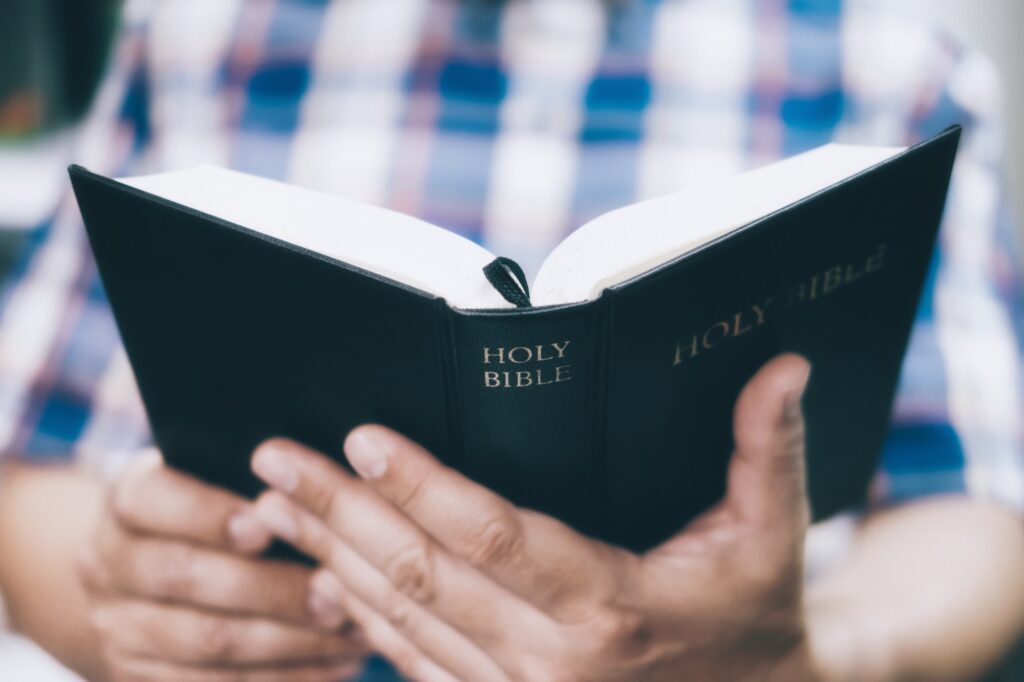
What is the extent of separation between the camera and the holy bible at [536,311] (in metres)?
0.39

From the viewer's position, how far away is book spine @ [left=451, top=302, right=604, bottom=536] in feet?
1.22

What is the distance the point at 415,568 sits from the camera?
481 mm

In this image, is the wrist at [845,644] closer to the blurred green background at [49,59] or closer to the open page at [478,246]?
the open page at [478,246]

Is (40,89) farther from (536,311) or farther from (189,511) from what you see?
(536,311)

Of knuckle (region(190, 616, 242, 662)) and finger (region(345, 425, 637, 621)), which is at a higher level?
finger (region(345, 425, 637, 621))

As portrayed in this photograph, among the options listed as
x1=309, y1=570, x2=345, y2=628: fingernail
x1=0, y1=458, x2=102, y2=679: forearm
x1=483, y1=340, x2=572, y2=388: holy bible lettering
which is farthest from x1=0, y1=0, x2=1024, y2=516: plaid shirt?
x1=483, y1=340, x2=572, y2=388: holy bible lettering

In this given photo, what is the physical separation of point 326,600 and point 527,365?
14.6 inches

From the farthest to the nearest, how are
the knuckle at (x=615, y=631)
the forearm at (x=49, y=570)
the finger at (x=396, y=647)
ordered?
the forearm at (x=49, y=570)
the finger at (x=396, y=647)
the knuckle at (x=615, y=631)

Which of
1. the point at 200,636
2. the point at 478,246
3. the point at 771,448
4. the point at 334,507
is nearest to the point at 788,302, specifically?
the point at 771,448

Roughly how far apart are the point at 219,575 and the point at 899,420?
763 millimetres

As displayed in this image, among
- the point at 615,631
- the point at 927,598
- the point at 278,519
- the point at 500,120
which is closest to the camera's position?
the point at 615,631

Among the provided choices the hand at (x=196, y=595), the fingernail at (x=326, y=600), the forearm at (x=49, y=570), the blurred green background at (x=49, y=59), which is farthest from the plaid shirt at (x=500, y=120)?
the blurred green background at (x=49, y=59)

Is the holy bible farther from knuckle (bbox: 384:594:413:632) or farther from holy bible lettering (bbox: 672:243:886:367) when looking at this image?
knuckle (bbox: 384:594:413:632)

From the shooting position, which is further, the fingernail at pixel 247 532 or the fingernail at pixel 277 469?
the fingernail at pixel 247 532
